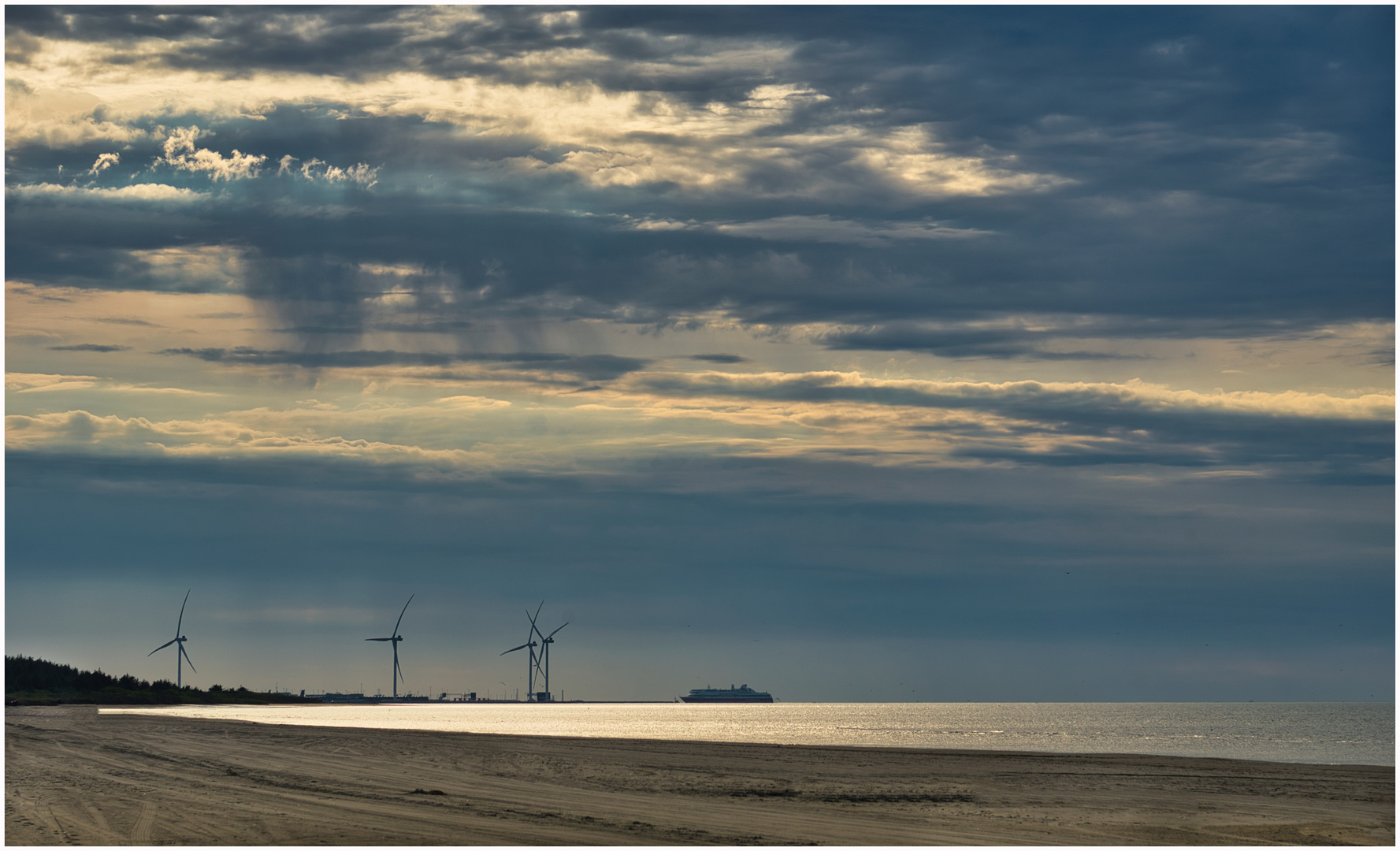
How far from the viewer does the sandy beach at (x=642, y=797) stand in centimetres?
2970

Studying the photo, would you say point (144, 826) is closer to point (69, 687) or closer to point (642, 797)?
point (642, 797)

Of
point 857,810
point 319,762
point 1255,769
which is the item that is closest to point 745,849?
point 857,810

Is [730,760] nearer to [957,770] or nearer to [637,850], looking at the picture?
[957,770]

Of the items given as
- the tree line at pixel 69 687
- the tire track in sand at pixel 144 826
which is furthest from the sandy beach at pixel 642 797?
the tree line at pixel 69 687

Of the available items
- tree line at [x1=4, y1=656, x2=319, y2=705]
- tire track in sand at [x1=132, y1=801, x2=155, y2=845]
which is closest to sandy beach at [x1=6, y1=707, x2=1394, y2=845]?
tire track in sand at [x1=132, y1=801, x2=155, y2=845]

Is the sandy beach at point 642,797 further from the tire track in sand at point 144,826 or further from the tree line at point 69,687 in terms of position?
the tree line at point 69,687

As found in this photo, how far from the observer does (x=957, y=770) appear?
175ft

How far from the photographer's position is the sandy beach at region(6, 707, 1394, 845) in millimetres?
29703

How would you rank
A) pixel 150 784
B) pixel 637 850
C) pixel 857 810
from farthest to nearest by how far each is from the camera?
pixel 150 784 → pixel 857 810 → pixel 637 850

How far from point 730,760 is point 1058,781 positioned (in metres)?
16.1

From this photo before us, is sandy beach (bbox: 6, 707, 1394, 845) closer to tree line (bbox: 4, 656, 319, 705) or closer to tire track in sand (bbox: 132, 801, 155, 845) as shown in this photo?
tire track in sand (bbox: 132, 801, 155, 845)

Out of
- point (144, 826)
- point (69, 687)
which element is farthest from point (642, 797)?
point (69, 687)

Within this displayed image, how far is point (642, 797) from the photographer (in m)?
38.3

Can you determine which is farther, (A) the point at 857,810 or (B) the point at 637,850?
(A) the point at 857,810
